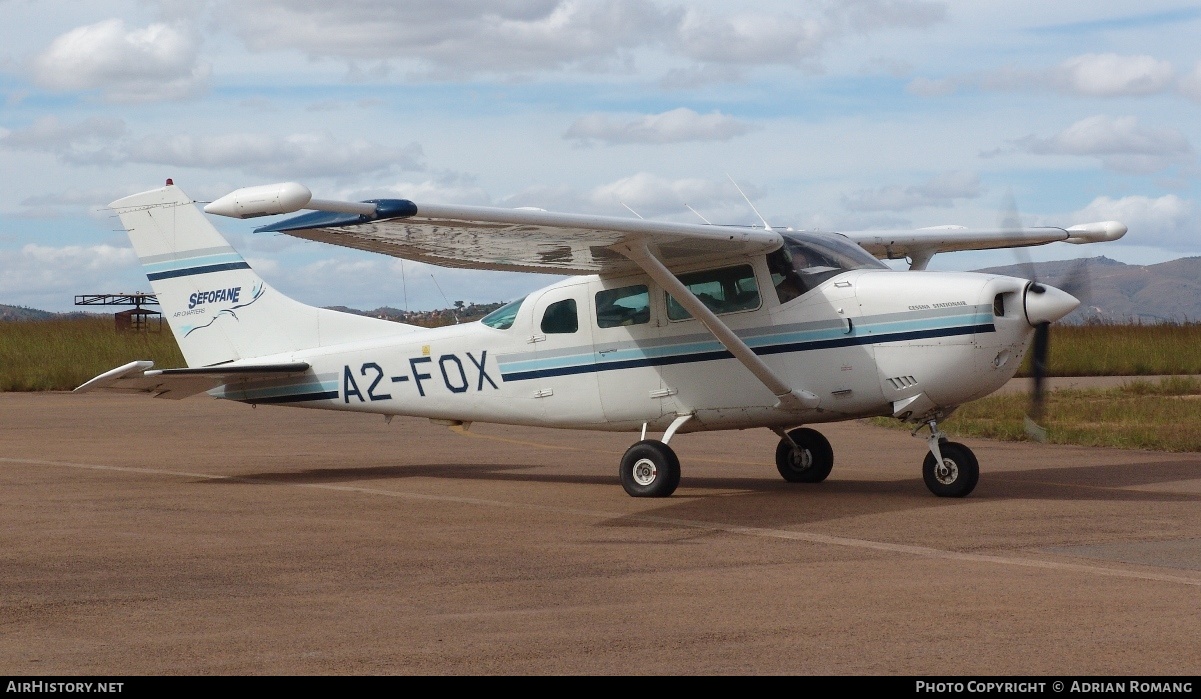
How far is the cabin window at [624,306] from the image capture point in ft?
43.2

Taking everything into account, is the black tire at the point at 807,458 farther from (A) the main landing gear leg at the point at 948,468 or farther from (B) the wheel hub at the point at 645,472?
(B) the wheel hub at the point at 645,472

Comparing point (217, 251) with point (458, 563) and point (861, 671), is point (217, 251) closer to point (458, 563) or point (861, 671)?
point (458, 563)

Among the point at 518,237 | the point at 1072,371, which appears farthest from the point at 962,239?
the point at 1072,371

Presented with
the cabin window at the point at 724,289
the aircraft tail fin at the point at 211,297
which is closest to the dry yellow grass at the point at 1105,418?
the cabin window at the point at 724,289

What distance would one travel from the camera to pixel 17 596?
7.61 m

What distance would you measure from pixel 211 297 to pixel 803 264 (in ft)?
23.7

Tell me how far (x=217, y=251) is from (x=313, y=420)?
874 centimetres

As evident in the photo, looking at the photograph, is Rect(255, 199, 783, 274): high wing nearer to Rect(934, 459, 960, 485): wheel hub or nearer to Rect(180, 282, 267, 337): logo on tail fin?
Rect(934, 459, 960, 485): wheel hub

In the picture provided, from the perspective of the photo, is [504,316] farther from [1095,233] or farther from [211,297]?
[1095,233]

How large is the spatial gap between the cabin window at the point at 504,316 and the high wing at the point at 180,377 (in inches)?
93.6

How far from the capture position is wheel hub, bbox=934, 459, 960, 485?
12.2 meters

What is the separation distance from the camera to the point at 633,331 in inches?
520

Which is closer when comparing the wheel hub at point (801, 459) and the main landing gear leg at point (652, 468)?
the main landing gear leg at point (652, 468)

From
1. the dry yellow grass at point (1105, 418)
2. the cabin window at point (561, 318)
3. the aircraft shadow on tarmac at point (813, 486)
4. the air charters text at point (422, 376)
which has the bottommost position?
the dry yellow grass at point (1105, 418)
